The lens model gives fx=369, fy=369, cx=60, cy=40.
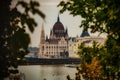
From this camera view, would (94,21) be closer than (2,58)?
No

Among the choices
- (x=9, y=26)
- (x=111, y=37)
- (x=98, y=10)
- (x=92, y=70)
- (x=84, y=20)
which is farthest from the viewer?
(x=92, y=70)

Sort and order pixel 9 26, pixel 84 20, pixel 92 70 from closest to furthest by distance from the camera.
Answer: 1. pixel 9 26
2. pixel 84 20
3. pixel 92 70

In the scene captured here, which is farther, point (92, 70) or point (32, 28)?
point (92, 70)

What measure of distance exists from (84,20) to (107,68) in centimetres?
203

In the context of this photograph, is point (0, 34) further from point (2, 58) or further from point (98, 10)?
point (98, 10)

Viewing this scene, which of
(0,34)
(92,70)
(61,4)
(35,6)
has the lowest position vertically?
(92,70)

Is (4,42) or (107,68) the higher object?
(4,42)

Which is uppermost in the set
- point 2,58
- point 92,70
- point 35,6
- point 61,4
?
point 61,4

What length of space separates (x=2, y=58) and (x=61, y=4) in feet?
27.2

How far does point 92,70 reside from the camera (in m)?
13.7

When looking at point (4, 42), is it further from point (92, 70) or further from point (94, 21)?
point (92, 70)

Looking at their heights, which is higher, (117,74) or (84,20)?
(84,20)

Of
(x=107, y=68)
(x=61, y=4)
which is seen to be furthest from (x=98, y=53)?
(x=61, y=4)

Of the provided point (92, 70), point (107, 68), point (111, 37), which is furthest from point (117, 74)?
point (92, 70)
